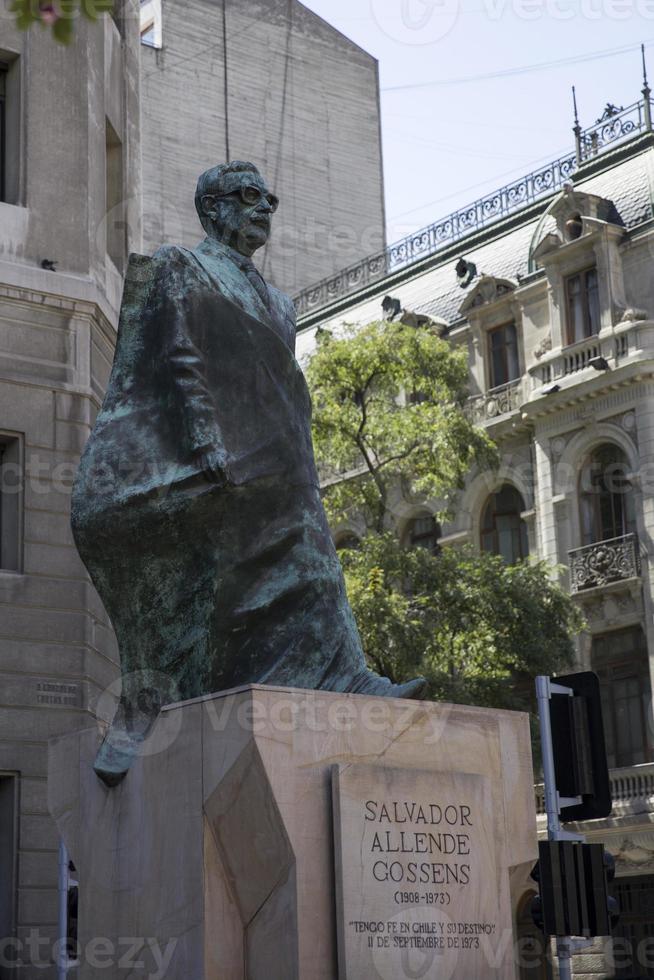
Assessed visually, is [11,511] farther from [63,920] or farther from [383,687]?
[383,687]

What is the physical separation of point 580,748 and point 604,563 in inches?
1006

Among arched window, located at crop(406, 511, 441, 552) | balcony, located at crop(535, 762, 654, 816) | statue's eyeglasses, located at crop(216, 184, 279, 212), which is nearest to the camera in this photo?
statue's eyeglasses, located at crop(216, 184, 279, 212)

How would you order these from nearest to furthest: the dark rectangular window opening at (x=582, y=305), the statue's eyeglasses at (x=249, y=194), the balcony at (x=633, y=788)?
the statue's eyeglasses at (x=249, y=194) → the balcony at (x=633, y=788) → the dark rectangular window opening at (x=582, y=305)

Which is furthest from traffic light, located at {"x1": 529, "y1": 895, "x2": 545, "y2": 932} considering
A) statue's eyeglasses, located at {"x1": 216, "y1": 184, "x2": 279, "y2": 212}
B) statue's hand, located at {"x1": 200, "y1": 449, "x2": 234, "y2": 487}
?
statue's eyeglasses, located at {"x1": 216, "y1": 184, "x2": 279, "y2": 212}

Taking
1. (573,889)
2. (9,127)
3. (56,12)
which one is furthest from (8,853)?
(56,12)

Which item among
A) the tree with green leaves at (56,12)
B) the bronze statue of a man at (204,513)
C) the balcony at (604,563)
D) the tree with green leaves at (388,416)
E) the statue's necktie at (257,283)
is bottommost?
the bronze statue of a man at (204,513)

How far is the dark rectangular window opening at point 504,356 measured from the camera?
127 ft

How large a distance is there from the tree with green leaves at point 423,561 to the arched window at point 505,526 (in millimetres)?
7081

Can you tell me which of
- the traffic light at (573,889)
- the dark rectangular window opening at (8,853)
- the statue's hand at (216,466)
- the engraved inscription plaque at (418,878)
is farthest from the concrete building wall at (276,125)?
the engraved inscription plaque at (418,878)

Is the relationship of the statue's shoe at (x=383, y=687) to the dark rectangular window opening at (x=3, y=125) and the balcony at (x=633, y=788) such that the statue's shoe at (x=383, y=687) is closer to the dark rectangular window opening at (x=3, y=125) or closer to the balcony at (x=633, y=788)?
the dark rectangular window opening at (x=3, y=125)

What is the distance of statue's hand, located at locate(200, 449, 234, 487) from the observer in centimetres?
819

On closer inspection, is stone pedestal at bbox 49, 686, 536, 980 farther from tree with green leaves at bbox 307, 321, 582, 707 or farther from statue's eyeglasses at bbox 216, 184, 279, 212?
tree with green leaves at bbox 307, 321, 582, 707

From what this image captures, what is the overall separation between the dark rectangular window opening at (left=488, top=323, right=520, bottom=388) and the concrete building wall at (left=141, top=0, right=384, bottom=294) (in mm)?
7966

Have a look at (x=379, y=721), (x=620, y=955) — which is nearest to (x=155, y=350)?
(x=379, y=721)
